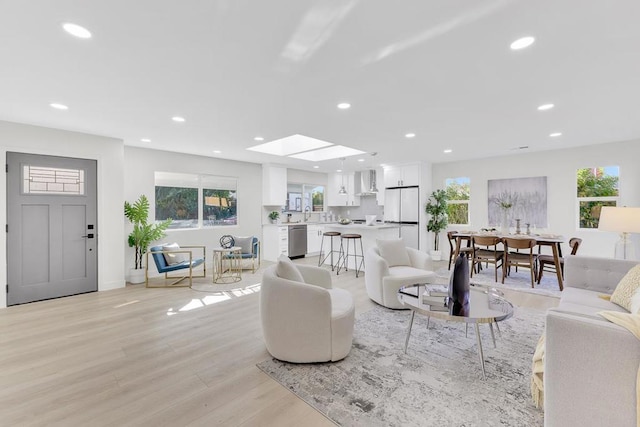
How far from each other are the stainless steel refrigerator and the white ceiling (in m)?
3.04

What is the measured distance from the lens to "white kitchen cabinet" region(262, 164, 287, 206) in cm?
722

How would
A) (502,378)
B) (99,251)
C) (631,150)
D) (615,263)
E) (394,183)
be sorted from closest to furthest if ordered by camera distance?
(502,378)
(615,263)
(99,251)
(631,150)
(394,183)

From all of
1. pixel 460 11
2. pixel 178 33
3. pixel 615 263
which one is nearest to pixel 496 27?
pixel 460 11

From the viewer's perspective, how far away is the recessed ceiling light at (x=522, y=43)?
77.9 inches

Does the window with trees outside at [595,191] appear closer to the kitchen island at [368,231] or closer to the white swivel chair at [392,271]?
the kitchen island at [368,231]

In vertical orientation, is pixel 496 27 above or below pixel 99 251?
above

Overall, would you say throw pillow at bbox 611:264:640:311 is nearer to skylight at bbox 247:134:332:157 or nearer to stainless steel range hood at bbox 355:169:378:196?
skylight at bbox 247:134:332:157

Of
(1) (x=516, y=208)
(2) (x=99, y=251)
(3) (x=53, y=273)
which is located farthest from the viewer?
(1) (x=516, y=208)

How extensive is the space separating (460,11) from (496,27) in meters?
0.35

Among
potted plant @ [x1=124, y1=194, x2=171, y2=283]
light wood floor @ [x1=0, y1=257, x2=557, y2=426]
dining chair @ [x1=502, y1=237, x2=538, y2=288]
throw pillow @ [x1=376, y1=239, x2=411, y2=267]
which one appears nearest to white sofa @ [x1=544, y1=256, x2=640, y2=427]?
light wood floor @ [x1=0, y1=257, x2=557, y2=426]

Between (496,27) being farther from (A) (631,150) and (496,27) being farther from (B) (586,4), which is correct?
(A) (631,150)

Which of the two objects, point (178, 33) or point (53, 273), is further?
point (53, 273)

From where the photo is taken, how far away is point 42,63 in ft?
7.53

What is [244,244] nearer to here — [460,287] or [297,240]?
[297,240]
